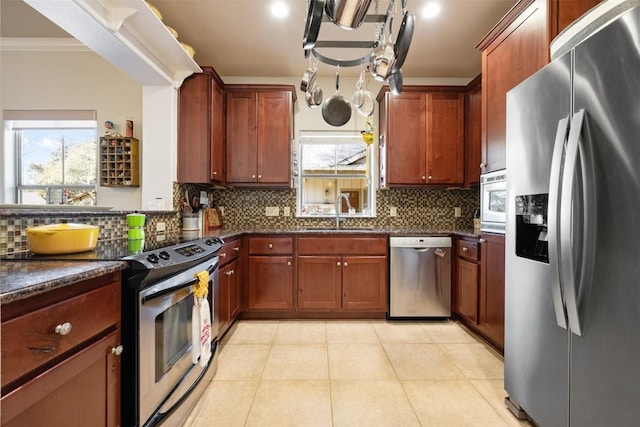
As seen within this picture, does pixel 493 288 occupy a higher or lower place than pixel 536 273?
lower

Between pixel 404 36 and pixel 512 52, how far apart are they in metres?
1.20

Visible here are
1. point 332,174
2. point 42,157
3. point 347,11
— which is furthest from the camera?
point 332,174

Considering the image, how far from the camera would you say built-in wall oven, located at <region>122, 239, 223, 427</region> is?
3.68ft

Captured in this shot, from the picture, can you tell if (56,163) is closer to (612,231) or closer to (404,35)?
(404,35)

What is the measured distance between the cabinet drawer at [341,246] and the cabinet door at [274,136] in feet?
2.55

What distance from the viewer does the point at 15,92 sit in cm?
315

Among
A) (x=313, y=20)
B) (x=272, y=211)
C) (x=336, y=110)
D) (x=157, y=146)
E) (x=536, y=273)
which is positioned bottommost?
(x=536, y=273)

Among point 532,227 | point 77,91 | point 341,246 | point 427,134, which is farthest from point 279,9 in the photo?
point 77,91

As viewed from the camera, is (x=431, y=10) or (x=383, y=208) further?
(x=383, y=208)

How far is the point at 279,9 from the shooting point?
234 cm

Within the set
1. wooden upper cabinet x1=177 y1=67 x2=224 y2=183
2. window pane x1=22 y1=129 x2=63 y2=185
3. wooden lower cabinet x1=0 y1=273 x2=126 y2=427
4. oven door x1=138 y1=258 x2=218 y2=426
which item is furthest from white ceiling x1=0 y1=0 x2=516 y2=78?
wooden lower cabinet x1=0 y1=273 x2=126 y2=427

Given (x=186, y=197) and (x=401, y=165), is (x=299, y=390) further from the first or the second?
(x=401, y=165)

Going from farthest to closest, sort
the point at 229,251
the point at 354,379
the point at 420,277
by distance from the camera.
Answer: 1. the point at 420,277
2. the point at 229,251
3. the point at 354,379

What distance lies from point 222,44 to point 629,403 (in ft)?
11.7
